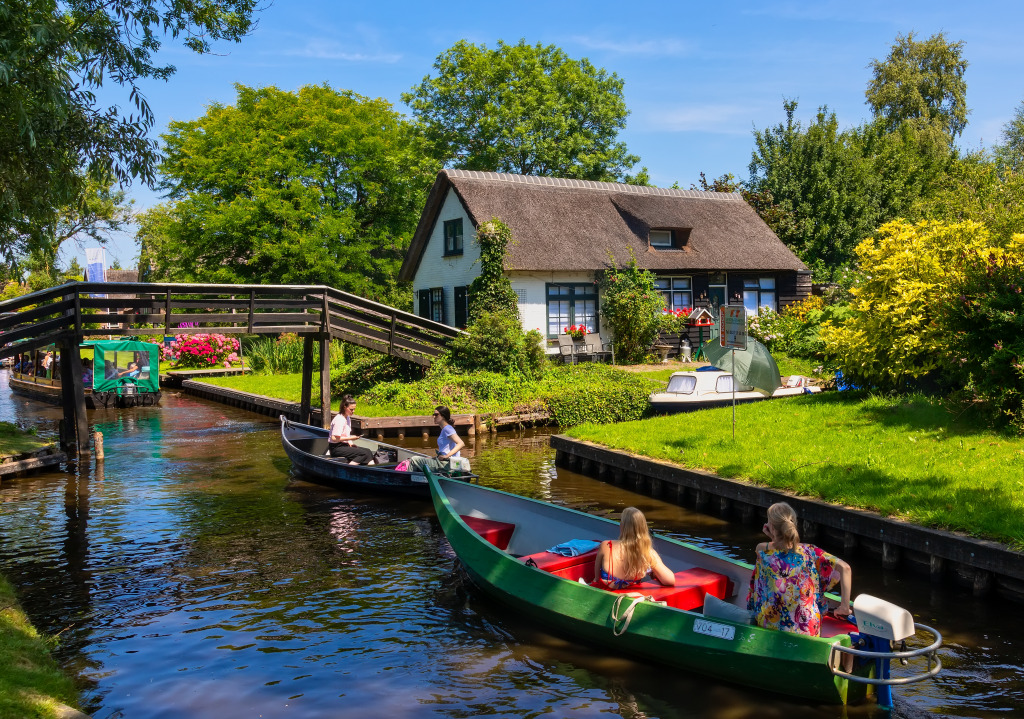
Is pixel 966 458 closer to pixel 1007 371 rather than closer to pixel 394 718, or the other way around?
pixel 1007 371

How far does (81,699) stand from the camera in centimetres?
779

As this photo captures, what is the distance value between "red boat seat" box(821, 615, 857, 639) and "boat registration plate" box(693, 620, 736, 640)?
83 centimetres

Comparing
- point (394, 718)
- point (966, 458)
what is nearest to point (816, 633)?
point (394, 718)

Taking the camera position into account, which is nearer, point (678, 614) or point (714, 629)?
point (714, 629)

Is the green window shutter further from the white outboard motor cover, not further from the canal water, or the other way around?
the white outboard motor cover

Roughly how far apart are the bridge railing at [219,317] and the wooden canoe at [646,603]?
38.8ft

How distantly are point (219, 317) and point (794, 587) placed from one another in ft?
60.0

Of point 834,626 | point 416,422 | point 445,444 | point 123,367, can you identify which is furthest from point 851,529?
point 123,367

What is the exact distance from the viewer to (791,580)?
746 cm

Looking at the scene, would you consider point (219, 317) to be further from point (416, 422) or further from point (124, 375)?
point (124, 375)

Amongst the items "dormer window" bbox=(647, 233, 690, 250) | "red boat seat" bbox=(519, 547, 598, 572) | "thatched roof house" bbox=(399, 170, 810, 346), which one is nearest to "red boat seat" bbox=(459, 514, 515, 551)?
"red boat seat" bbox=(519, 547, 598, 572)

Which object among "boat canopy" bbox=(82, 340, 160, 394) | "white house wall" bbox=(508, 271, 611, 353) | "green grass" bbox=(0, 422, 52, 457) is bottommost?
"green grass" bbox=(0, 422, 52, 457)

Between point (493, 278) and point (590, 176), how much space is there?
20.8 m

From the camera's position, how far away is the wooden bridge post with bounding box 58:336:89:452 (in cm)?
2066
